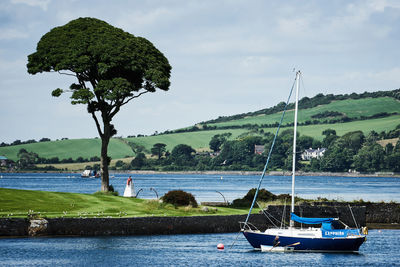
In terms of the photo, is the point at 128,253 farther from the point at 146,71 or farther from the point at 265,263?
the point at 146,71

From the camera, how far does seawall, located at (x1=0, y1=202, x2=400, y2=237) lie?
46.5 m

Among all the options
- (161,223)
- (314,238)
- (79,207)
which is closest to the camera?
(314,238)

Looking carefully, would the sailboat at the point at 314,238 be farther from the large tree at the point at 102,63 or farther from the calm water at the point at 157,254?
the large tree at the point at 102,63

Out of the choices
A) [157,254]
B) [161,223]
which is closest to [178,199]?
[161,223]

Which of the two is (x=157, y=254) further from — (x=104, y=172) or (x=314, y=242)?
(x=104, y=172)

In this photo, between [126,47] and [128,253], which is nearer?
[128,253]

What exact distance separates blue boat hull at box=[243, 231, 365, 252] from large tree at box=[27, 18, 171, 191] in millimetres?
19150

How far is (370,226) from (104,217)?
80.2 feet

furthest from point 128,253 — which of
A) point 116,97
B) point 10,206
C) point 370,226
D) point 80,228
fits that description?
point 370,226

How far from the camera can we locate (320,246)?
46.2 m

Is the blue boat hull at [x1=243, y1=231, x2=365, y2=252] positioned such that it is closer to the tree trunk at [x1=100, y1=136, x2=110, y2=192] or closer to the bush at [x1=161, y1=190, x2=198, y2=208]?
the bush at [x1=161, y1=190, x2=198, y2=208]

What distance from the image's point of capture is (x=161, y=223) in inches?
1965

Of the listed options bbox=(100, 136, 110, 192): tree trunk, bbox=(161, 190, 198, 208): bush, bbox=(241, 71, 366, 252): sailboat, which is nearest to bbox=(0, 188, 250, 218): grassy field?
bbox=(161, 190, 198, 208): bush

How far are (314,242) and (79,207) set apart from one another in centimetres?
1668
